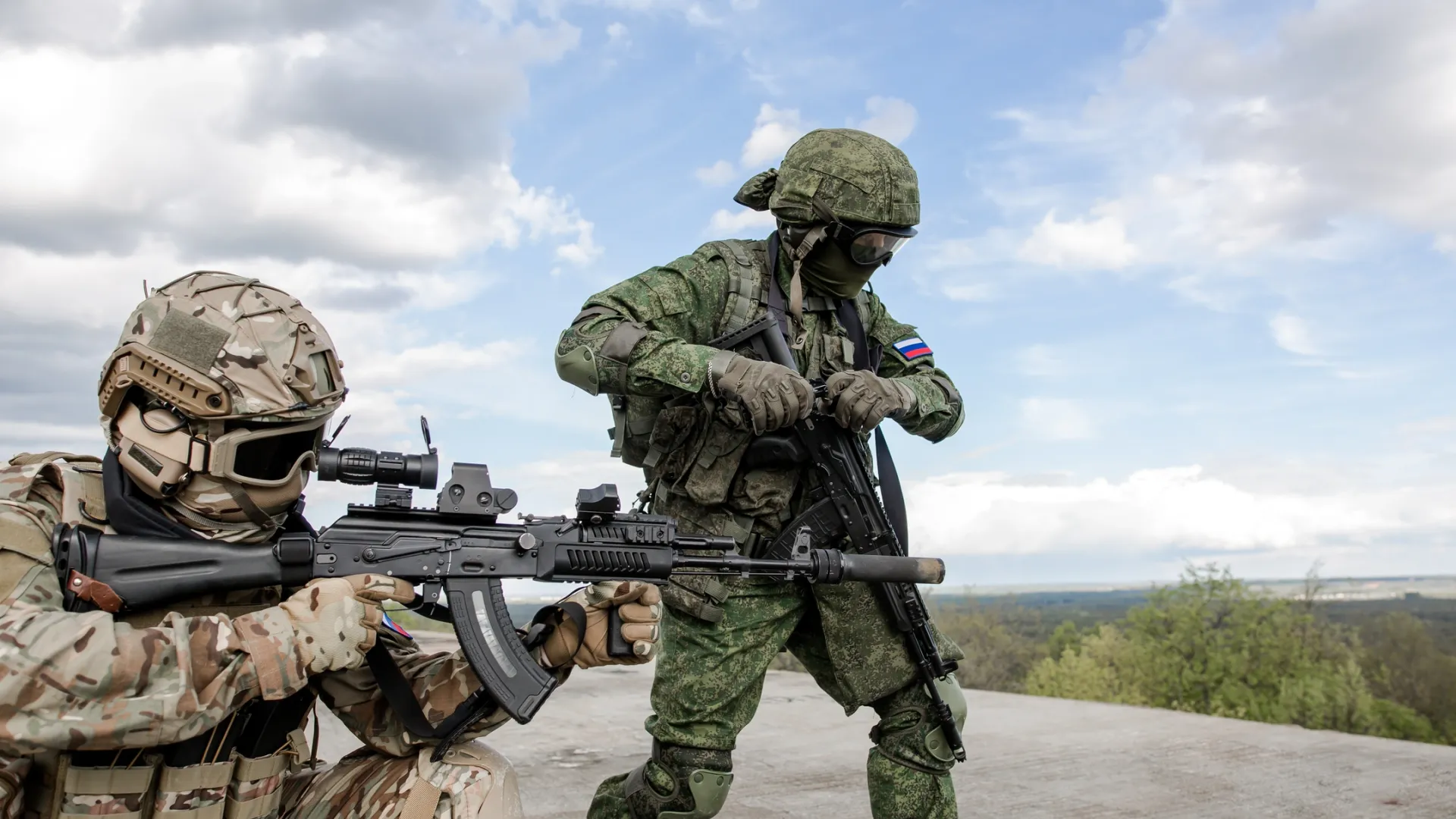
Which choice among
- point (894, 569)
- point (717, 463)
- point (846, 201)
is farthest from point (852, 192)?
point (894, 569)

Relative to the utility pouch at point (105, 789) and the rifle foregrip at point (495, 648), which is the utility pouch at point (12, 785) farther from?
the rifle foregrip at point (495, 648)

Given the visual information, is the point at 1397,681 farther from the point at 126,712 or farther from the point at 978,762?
the point at 126,712

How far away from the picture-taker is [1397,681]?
42.4 feet

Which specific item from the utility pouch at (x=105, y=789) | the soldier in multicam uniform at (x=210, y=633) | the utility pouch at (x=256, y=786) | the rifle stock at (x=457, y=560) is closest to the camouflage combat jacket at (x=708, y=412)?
the rifle stock at (x=457, y=560)

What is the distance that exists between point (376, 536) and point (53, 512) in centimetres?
72

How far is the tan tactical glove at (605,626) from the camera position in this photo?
115 inches

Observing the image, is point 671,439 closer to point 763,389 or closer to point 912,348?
point 763,389

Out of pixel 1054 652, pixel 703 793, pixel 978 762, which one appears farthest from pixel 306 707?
pixel 1054 652

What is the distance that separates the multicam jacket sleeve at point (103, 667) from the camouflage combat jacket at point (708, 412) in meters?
1.37

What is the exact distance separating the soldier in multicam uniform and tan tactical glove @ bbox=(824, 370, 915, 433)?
3.23ft

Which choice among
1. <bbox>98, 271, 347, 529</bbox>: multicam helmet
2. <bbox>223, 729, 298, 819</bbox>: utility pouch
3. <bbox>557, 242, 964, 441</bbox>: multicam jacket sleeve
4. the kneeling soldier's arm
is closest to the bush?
<bbox>557, 242, 964, 441</bbox>: multicam jacket sleeve

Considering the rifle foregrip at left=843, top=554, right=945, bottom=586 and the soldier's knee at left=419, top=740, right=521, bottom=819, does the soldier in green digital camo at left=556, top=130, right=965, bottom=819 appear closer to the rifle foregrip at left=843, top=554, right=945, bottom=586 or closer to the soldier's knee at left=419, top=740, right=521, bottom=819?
the rifle foregrip at left=843, top=554, right=945, bottom=586

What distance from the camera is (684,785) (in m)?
3.45

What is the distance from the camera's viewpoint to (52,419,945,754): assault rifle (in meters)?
2.51
